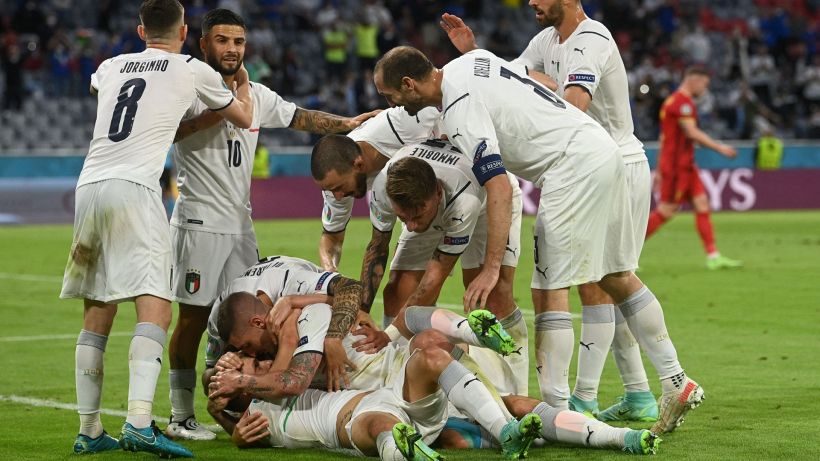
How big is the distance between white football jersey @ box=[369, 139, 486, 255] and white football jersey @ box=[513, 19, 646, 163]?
0.86m

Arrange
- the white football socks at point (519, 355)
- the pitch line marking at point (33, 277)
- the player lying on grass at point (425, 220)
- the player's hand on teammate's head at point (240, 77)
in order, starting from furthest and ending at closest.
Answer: the pitch line marking at point (33, 277)
the player's hand on teammate's head at point (240, 77)
the white football socks at point (519, 355)
the player lying on grass at point (425, 220)

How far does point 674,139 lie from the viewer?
1566 cm

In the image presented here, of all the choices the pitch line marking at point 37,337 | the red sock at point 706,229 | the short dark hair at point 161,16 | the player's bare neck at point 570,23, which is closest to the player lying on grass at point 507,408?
the short dark hair at point 161,16

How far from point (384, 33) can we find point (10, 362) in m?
21.0

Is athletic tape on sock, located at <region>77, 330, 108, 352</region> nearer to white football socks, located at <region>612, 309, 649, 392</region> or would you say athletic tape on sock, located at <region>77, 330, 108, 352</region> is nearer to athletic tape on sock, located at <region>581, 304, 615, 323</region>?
athletic tape on sock, located at <region>581, 304, 615, 323</region>

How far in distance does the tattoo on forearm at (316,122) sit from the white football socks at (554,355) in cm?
186

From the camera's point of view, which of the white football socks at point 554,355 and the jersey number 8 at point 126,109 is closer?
the jersey number 8 at point 126,109

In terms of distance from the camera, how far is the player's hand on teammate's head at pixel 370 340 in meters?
6.59

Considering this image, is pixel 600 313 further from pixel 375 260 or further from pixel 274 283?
pixel 274 283

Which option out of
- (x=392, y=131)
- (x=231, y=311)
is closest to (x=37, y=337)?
(x=392, y=131)

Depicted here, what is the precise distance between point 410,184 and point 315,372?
1.06 metres

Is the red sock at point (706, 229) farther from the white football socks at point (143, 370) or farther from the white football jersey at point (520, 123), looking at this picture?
the white football socks at point (143, 370)

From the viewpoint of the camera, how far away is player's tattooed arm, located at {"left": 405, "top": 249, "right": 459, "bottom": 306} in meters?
6.75

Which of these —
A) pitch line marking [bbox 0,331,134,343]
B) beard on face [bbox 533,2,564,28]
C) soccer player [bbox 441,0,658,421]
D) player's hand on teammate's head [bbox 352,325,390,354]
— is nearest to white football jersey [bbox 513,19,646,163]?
soccer player [bbox 441,0,658,421]
